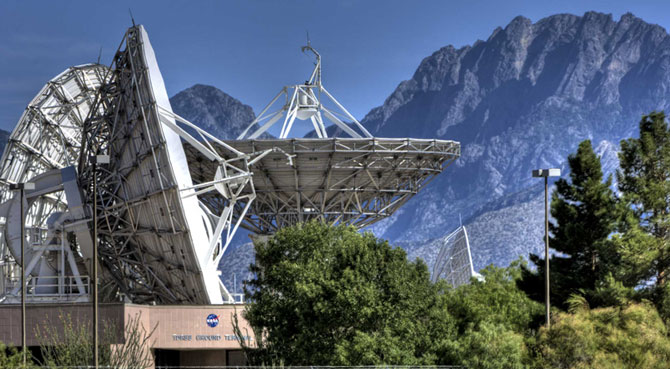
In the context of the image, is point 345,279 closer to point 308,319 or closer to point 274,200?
point 308,319

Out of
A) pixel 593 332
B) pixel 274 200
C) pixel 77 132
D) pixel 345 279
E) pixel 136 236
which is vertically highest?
pixel 77 132

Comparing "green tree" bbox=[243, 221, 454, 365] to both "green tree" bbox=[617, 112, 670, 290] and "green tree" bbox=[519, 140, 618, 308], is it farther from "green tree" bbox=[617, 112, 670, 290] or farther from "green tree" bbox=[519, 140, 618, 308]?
"green tree" bbox=[617, 112, 670, 290]

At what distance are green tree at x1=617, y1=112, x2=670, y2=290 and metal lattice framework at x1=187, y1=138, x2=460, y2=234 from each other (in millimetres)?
12250

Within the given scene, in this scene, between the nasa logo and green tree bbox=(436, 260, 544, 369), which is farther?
the nasa logo

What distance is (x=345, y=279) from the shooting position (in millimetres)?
39312

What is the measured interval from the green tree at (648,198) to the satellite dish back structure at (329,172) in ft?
39.8

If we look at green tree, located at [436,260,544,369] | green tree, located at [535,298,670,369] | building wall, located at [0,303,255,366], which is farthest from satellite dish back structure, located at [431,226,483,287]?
green tree, located at [535,298,670,369]

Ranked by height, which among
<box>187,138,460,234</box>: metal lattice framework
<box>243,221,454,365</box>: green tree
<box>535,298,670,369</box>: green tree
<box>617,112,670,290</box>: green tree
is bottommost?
<box>535,298,670,369</box>: green tree

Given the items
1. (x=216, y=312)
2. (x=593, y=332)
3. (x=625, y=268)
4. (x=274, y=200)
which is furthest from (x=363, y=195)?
(x=593, y=332)

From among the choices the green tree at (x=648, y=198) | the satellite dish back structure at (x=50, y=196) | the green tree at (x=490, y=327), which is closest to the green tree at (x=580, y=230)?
Result: the green tree at (x=648, y=198)

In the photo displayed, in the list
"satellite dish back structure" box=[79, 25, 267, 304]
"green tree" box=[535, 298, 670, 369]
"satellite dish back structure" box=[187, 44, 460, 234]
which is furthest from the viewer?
"satellite dish back structure" box=[187, 44, 460, 234]

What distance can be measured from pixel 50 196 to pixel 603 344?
3644 cm

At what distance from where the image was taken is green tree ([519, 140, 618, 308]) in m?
46.9

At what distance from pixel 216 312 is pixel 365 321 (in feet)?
41.5
